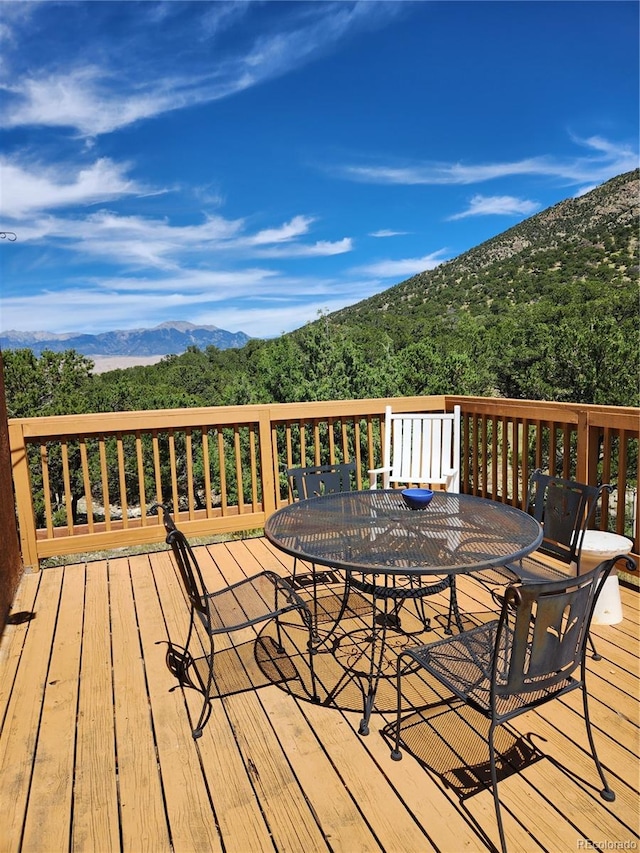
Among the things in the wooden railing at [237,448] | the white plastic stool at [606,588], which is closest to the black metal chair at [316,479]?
the wooden railing at [237,448]

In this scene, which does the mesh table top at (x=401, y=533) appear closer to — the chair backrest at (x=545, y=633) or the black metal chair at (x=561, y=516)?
the black metal chair at (x=561, y=516)

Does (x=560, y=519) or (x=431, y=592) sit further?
(x=560, y=519)

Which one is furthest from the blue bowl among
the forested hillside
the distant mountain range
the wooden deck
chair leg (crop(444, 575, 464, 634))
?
the distant mountain range

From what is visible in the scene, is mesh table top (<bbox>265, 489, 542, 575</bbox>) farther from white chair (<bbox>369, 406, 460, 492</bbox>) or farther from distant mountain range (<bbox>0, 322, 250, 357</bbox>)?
distant mountain range (<bbox>0, 322, 250, 357</bbox>)

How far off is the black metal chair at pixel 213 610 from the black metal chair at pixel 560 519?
1046 mm

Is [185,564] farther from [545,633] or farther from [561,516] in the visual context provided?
[561,516]

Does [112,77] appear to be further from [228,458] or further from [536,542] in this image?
[536,542]

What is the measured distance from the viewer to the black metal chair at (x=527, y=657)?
1.47 m

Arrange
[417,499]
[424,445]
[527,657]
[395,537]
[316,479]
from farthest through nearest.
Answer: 1. [424,445]
2. [316,479]
3. [417,499]
4. [395,537]
5. [527,657]

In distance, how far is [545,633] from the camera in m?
1.51

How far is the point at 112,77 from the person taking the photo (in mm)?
17125

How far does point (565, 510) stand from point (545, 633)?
4.11 feet

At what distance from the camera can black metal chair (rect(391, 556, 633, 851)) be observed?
4.82 feet

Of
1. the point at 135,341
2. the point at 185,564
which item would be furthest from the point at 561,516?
the point at 135,341
